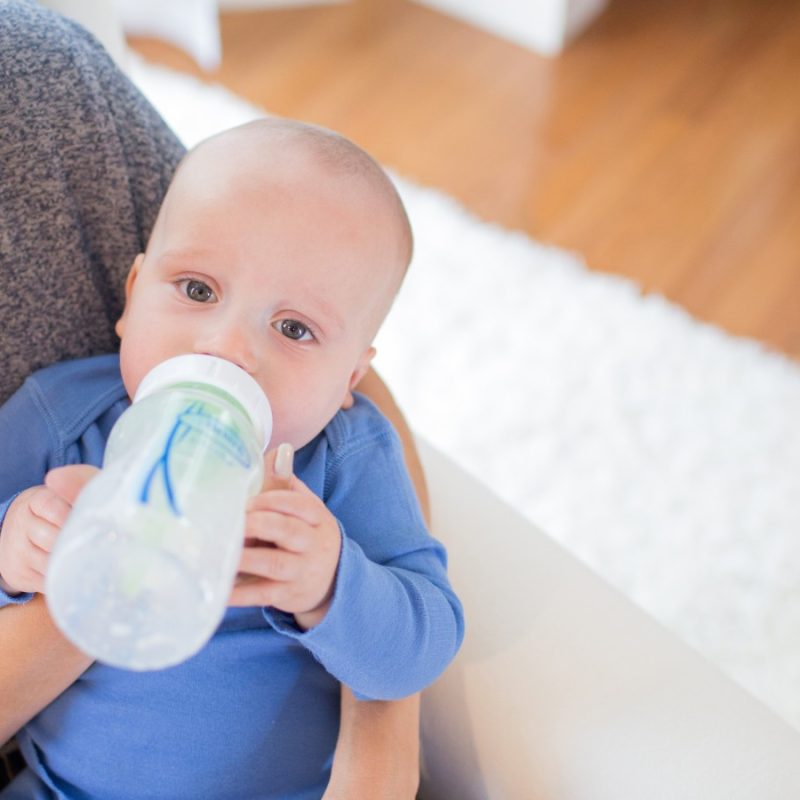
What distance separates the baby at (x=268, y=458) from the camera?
815 mm

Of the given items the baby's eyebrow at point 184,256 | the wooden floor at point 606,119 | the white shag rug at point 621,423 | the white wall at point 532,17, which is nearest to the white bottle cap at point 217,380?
the baby's eyebrow at point 184,256

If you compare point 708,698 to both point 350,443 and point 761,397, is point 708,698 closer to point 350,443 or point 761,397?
point 350,443

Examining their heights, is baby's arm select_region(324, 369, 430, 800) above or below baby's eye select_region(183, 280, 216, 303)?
below

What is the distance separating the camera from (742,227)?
2.38 m

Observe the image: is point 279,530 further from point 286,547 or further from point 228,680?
point 228,680

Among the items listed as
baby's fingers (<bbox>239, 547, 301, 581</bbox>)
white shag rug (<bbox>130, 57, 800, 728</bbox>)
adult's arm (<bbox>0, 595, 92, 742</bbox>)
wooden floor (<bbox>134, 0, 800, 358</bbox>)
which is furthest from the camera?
wooden floor (<bbox>134, 0, 800, 358</bbox>)

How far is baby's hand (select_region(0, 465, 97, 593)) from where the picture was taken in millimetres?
682

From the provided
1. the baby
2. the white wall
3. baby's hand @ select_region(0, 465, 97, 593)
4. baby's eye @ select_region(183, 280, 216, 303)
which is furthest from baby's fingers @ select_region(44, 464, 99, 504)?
the white wall

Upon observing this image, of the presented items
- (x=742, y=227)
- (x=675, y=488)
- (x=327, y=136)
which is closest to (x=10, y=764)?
(x=327, y=136)

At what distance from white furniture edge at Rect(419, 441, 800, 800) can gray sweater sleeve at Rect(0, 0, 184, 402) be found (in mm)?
419

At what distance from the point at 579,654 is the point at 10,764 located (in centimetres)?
61

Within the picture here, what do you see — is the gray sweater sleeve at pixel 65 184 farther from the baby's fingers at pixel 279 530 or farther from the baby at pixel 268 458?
the baby's fingers at pixel 279 530

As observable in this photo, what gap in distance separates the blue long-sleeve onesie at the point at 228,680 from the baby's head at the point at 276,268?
80 mm

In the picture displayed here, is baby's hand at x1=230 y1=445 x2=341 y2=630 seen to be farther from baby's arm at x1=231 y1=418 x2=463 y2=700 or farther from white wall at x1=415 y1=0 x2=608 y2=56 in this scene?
white wall at x1=415 y1=0 x2=608 y2=56
